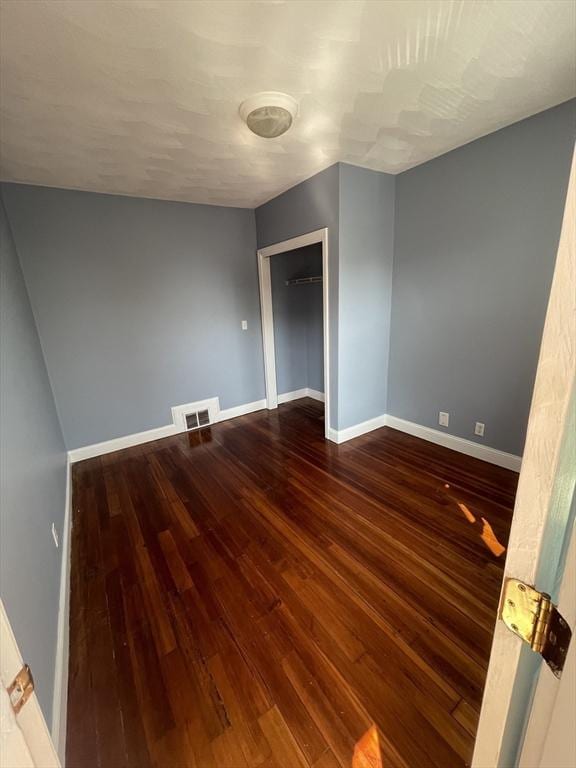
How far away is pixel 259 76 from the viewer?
1.47 meters

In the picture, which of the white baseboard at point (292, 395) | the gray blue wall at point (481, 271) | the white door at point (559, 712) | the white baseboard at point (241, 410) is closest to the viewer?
the white door at point (559, 712)

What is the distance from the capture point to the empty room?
988 millimetres

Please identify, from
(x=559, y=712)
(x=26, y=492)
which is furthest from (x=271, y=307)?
(x=559, y=712)

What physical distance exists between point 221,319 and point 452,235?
2429mm

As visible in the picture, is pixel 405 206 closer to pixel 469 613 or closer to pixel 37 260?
pixel 469 613

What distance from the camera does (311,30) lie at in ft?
4.10

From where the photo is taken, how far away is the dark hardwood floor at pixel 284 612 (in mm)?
1055

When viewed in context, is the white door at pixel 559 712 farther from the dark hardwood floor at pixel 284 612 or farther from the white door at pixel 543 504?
the dark hardwood floor at pixel 284 612

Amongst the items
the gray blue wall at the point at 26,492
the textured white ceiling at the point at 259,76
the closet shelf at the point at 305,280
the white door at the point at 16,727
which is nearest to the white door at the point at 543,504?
the white door at the point at 16,727

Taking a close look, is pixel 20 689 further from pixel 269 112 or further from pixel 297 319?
pixel 297 319

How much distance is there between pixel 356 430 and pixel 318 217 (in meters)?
2.05

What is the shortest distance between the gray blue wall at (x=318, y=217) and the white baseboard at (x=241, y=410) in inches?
51.9

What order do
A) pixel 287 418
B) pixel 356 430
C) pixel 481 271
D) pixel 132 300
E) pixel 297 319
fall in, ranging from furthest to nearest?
pixel 297 319
pixel 287 418
pixel 356 430
pixel 132 300
pixel 481 271

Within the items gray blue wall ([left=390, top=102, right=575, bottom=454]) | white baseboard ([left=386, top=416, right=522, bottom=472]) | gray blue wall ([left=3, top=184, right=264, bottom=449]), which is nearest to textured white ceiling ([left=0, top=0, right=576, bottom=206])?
gray blue wall ([left=390, top=102, right=575, bottom=454])
